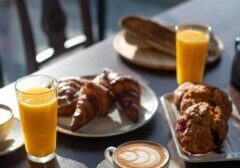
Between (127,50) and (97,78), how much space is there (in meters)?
0.36

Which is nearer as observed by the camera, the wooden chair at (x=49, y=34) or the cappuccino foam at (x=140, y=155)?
the cappuccino foam at (x=140, y=155)

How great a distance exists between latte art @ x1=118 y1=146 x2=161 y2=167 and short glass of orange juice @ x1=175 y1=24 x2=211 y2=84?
1.63 ft

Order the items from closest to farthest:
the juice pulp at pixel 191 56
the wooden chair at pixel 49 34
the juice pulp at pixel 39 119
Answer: the juice pulp at pixel 39 119, the juice pulp at pixel 191 56, the wooden chair at pixel 49 34

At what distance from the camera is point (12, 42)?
342 centimetres

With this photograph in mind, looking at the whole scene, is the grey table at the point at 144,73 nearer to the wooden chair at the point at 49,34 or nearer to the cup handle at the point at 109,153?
the cup handle at the point at 109,153

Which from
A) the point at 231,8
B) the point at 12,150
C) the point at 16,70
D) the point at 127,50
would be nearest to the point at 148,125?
the point at 12,150

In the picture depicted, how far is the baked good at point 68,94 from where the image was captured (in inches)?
48.0

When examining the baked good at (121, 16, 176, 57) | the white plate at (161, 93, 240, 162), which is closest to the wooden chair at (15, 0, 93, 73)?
the baked good at (121, 16, 176, 57)

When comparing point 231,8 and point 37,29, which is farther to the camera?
point 37,29

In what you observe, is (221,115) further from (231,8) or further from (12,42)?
(12,42)

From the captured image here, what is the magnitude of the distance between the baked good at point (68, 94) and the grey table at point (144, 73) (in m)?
0.07

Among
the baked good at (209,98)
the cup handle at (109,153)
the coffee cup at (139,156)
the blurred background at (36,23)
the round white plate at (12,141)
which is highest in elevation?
the coffee cup at (139,156)

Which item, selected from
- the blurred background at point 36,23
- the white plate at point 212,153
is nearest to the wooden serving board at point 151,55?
the white plate at point 212,153

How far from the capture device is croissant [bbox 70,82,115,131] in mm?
1167
